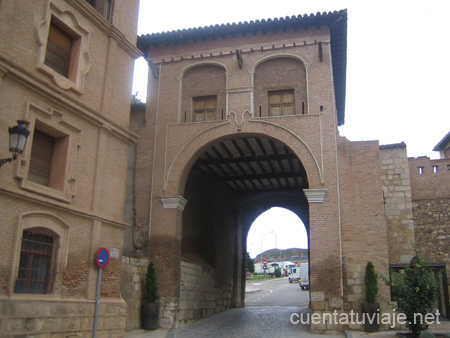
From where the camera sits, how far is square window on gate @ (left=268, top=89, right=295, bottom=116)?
16922 mm

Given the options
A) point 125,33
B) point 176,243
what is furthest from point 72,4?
point 176,243

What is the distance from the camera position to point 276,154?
62.2 feet

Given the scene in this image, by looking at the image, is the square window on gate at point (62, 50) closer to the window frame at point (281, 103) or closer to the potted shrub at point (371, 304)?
the window frame at point (281, 103)

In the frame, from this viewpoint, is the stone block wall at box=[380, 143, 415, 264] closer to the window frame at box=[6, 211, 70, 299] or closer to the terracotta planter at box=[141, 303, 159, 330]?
the terracotta planter at box=[141, 303, 159, 330]

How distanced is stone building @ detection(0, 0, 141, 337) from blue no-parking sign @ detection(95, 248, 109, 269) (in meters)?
0.28

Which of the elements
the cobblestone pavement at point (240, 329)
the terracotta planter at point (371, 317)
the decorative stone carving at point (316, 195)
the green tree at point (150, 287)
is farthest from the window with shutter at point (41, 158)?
the terracotta planter at point (371, 317)

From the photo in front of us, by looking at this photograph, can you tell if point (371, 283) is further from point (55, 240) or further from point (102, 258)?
point (55, 240)

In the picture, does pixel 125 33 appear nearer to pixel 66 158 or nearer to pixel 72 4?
pixel 72 4

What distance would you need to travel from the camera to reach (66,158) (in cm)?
1132

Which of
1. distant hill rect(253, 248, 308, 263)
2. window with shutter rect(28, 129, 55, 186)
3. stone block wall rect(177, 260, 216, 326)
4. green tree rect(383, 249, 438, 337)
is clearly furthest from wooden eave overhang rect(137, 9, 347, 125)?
distant hill rect(253, 248, 308, 263)

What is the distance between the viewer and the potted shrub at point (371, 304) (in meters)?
14.2

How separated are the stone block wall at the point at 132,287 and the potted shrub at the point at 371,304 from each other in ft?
23.0

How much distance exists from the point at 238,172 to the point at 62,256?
480 inches

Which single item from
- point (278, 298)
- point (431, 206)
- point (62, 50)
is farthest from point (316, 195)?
point (278, 298)
